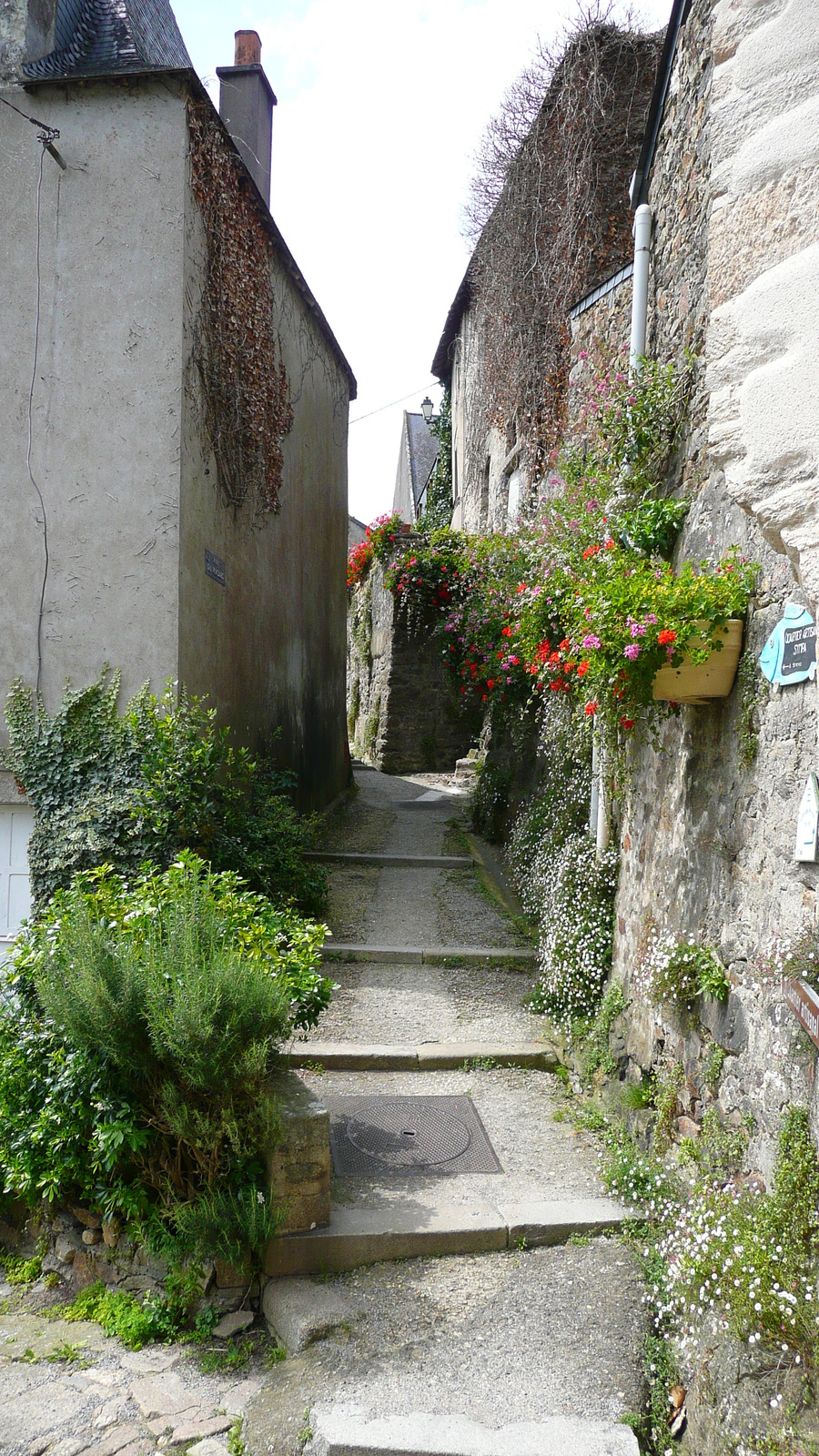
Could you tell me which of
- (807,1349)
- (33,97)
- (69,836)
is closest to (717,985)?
(807,1349)

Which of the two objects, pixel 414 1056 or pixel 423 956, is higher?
pixel 423 956

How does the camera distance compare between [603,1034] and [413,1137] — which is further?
[603,1034]

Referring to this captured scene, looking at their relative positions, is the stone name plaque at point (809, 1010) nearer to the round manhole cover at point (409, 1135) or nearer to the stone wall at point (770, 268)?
the stone wall at point (770, 268)

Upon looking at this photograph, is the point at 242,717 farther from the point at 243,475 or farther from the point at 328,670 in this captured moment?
the point at 328,670

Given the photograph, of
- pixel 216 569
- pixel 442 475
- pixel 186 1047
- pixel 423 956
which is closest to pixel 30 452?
pixel 216 569

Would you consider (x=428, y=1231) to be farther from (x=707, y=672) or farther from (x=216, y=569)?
(x=216, y=569)

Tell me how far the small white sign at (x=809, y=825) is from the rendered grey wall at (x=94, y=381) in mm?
4360

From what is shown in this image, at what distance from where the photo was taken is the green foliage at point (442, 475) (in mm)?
16656

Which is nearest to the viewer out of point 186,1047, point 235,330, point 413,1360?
point 413,1360

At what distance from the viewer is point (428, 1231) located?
3.75 meters

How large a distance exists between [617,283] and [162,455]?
3006mm

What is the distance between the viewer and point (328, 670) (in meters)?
11.6

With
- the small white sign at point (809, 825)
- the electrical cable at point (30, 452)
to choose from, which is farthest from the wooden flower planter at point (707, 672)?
the electrical cable at point (30, 452)

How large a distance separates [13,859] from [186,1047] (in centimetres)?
335
